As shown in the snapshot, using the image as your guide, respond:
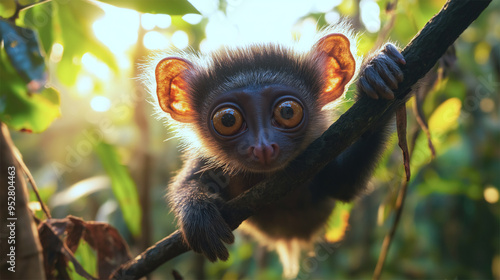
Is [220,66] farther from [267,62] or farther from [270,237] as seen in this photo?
[270,237]

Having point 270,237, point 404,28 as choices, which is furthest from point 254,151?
point 404,28

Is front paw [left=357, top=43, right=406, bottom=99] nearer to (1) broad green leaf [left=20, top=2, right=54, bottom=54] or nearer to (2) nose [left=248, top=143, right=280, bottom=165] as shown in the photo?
(2) nose [left=248, top=143, right=280, bottom=165]

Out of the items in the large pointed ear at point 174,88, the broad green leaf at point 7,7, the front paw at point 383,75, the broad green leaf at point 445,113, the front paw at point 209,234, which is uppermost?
the broad green leaf at point 7,7

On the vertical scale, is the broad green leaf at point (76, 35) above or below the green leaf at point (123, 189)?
above

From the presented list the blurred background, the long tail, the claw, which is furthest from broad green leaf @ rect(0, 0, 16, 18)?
the long tail

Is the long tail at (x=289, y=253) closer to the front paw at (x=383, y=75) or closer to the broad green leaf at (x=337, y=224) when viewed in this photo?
the broad green leaf at (x=337, y=224)

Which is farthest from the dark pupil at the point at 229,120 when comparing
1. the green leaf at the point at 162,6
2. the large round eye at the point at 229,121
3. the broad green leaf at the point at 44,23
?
the broad green leaf at the point at 44,23

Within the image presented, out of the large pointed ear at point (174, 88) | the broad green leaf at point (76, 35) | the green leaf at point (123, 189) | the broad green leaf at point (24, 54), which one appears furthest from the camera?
the green leaf at point (123, 189)

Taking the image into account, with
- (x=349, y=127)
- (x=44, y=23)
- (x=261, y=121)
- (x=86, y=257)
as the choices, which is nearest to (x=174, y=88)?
(x=261, y=121)
